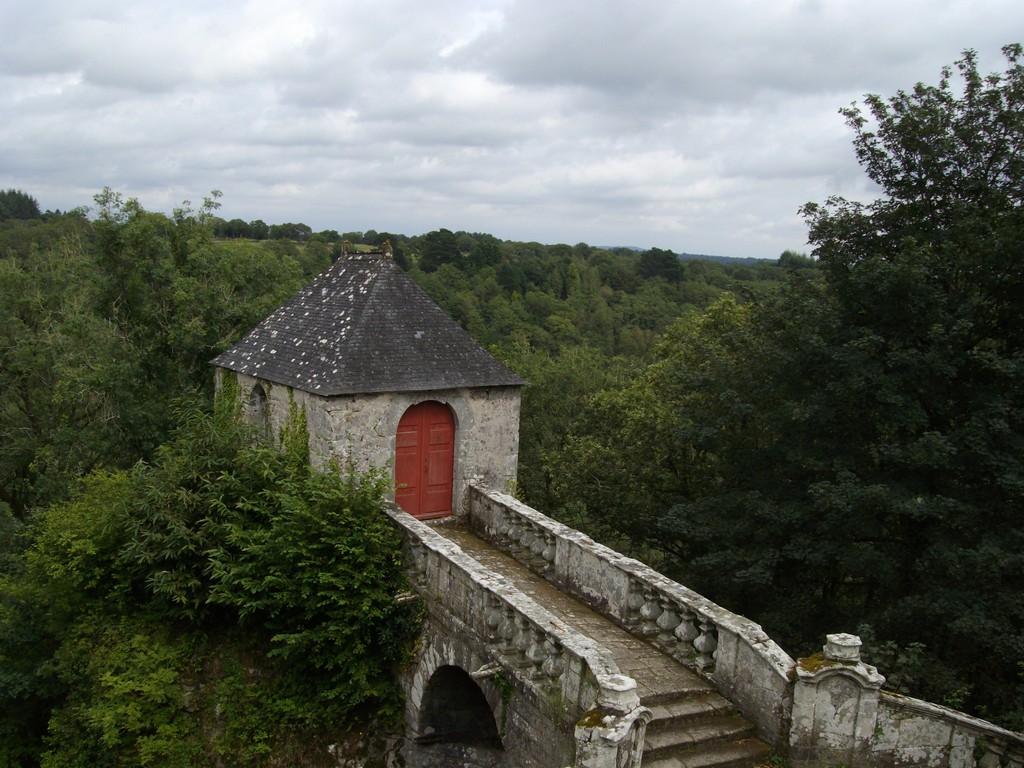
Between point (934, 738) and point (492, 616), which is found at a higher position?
point (492, 616)

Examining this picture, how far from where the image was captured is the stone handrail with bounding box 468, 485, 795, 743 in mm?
8320

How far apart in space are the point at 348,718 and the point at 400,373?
207 inches

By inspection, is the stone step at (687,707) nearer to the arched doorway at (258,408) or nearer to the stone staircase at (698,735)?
the stone staircase at (698,735)

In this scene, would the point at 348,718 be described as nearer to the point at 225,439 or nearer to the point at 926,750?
the point at 225,439

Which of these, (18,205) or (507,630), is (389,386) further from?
(18,205)

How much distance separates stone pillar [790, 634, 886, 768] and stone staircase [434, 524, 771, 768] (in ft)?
1.56

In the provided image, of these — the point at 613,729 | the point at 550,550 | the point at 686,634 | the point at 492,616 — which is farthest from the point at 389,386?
the point at 613,729

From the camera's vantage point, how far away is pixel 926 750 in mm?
8125

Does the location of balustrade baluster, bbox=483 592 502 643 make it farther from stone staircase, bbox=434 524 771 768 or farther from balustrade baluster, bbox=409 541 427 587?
balustrade baluster, bbox=409 541 427 587

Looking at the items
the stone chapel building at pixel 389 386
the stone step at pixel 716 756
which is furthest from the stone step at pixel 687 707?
the stone chapel building at pixel 389 386

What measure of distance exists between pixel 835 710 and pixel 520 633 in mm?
3406

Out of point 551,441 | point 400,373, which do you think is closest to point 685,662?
point 400,373

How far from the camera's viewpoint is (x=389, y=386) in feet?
42.0

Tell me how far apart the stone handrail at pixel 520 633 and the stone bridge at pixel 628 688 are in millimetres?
19
